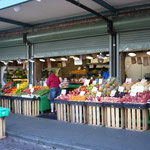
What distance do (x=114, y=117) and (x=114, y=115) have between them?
0.06 meters

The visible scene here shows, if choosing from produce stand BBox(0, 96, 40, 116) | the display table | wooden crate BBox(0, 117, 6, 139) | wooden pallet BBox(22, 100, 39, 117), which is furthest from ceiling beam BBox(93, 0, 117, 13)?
wooden crate BBox(0, 117, 6, 139)

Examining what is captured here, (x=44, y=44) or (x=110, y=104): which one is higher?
(x=44, y=44)

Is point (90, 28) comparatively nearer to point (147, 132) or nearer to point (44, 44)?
point (44, 44)

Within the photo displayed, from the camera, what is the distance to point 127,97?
730 centimetres

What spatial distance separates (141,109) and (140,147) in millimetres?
1743

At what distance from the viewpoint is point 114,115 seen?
732 cm

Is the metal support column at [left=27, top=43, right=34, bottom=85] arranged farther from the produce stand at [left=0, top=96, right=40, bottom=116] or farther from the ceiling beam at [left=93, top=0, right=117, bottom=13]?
the ceiling beam at [left=93, top=0, right=117, bottom=13]

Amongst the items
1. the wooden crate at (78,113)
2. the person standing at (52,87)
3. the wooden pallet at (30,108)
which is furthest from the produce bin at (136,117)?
the wooden pallet at (30,108)

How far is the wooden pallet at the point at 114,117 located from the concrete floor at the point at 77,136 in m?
0.26

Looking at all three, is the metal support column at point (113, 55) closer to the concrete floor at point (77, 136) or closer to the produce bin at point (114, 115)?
the produce bin at point (114, 115)

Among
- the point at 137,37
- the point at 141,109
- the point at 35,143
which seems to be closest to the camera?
the point at 35,143

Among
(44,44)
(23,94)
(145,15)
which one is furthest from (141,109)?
(44,44)

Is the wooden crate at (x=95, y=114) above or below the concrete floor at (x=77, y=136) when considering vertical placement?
above

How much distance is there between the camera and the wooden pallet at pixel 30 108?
32.9 ft
